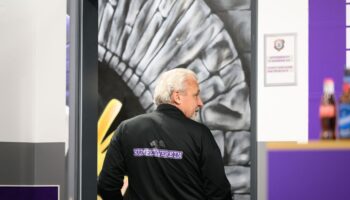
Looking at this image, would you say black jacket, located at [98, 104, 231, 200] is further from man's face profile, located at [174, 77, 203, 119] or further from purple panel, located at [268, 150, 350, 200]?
purple panel, located at [268, 150, 350, 200]

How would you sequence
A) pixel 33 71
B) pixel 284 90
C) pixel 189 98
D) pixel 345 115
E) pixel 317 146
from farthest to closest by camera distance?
pixel 33 71
pixel 189 98
pixel 284 90
pixel 345 115
pixel 317 146

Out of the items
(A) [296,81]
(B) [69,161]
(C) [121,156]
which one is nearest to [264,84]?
(A) [296,81]

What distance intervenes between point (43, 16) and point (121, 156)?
116cm

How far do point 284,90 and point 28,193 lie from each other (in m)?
1.94

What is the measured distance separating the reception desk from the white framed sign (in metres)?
1.15

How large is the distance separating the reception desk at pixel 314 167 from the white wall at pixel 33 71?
2014 mm

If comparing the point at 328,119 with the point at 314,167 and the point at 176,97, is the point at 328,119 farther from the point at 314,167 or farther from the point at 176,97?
the point at 176,97

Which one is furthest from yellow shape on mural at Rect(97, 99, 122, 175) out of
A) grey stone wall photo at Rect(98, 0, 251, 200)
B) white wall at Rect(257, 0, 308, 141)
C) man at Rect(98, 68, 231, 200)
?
white wall at Rect(257, 0, 308, 141)

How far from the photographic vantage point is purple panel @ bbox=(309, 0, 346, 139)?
10.0 feet

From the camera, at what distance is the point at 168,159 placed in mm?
3551

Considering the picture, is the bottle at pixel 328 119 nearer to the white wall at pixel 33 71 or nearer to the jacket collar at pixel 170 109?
the jacket collar at pixel 170 109

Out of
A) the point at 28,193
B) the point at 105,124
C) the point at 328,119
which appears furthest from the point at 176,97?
the point at 328,119

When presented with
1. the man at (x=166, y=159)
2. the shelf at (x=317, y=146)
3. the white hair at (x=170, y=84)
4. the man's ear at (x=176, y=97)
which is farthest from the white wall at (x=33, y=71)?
the shelf at (x=317, y=146)

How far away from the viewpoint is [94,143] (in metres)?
3.81
